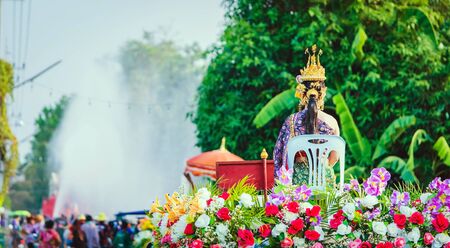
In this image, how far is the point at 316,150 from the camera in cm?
1018

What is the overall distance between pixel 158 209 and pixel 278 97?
54.5ft

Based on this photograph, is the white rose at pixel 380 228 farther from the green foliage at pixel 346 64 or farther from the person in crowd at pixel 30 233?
the person in crowd at pixel 30 233

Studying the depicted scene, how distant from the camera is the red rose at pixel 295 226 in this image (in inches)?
357

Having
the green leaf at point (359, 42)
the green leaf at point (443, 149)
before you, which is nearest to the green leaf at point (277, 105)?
the green leaf at point (359, 42)

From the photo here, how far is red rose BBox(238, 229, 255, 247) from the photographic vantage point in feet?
29.7

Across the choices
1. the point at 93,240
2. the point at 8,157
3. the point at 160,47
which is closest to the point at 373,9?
the point at 93,240

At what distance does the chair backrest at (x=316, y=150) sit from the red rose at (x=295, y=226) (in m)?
1.02

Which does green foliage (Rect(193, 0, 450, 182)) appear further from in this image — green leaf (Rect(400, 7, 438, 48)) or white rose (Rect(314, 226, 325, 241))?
white rose (Rect(314, 226, 325, 241))

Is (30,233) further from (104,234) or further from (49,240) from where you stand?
(104,234)

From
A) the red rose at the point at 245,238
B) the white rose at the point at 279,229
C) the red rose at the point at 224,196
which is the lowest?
the red rose at the point at 245,238

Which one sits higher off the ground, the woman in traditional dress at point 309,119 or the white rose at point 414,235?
the woman in traditional dress at point 309,119

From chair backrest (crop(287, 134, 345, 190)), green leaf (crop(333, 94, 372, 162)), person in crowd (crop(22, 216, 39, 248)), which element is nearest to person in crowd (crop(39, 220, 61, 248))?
person in crowd (crop(22, 216, 39, 248))

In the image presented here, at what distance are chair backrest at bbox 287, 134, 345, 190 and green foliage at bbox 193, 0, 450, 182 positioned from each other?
57.2 ft

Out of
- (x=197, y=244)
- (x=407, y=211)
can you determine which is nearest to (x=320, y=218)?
(x=407, y=211)
